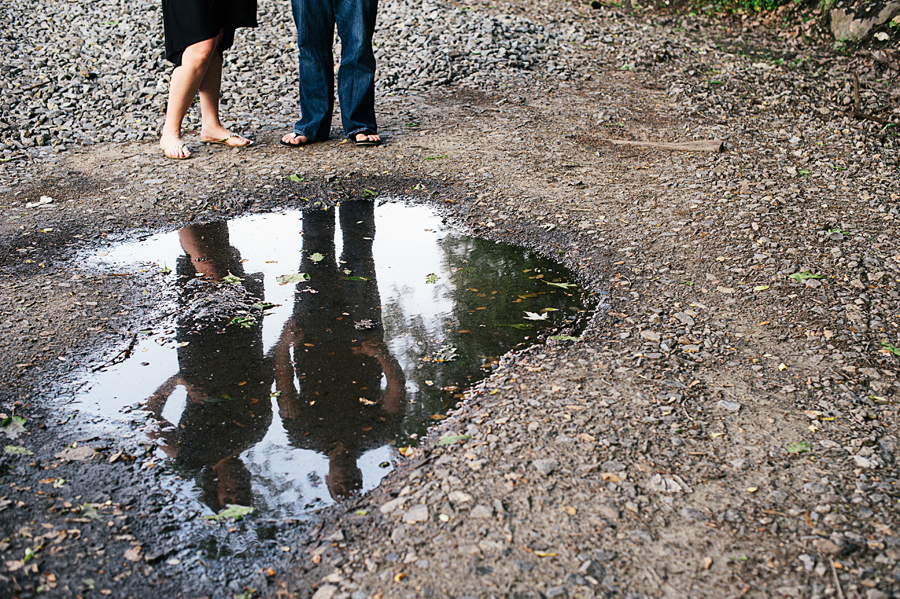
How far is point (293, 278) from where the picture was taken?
3.42 meters

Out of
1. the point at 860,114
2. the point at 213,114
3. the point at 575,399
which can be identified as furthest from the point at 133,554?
the point at 860,114

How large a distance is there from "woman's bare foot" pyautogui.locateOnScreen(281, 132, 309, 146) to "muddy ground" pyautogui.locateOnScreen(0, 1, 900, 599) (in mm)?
197

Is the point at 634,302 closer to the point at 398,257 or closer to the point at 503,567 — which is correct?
the point at 398,257

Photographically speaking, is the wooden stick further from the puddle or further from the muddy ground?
the puddle

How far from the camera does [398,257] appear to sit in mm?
3680

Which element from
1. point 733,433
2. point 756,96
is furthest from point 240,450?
point 756,96

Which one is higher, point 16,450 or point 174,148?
point 16,450

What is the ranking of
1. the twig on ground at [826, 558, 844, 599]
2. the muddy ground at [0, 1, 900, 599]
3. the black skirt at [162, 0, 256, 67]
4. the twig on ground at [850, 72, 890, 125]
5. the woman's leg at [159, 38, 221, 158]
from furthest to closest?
the twig on ground at [850, 72, 890, 125], the woman's leg at [159, 38, 221, 158], the black skirt at [162, 0, 256, 67], the muddy ground at [0, 1, 900, 599], the twig on ground at [826, 558, 844, 599]

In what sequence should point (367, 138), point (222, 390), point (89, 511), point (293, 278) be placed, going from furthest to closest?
point (367, 138) → point (293, 278) → point (222, 390) → point (89, 511)

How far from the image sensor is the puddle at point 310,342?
2.21 m

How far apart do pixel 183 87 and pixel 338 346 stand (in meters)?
2.94

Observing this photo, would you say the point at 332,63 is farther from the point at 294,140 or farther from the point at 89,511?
the point at 89,511

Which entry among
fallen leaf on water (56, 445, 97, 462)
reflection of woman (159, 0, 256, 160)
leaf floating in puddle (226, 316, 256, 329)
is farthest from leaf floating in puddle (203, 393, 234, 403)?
reflection of woman (159, 0, 256, 160)

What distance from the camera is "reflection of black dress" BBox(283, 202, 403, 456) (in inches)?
91.8
